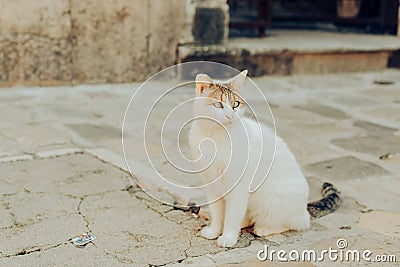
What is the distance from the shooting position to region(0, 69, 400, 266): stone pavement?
209 cm

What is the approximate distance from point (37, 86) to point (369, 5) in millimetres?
4689

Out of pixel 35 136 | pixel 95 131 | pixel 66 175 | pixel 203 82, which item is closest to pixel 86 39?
pixel 95 131

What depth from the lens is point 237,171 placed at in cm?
203

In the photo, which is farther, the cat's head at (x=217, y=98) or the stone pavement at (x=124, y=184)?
the stone pavement at (x=124, y=184)

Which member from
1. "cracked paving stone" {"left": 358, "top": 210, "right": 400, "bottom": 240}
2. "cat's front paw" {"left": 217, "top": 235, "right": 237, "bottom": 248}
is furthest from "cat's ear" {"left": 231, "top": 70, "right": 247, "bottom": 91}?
"cracked paving stone" {"left": 358, "top": 210, "right": 400, "bottom": 240}

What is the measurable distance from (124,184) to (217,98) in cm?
101

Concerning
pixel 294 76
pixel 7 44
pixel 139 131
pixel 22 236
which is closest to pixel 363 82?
pixel 294 76

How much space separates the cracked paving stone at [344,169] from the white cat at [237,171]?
30.7 inches

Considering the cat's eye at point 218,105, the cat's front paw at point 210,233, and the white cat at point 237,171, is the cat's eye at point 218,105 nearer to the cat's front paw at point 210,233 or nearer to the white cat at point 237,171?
the white cat at point 237,171

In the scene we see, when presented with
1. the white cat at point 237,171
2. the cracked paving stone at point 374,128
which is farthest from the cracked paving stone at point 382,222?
the cracked paving stone at point 374,128

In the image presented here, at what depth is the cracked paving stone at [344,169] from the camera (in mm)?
3008

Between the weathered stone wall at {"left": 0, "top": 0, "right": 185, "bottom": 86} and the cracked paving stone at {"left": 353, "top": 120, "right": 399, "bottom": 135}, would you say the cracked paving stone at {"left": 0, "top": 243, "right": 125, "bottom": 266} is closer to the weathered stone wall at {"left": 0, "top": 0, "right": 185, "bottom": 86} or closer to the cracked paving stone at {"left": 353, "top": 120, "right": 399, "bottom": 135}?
the cracked paving stone at {"left": 353, "top": 120, "right": 399, "bottom": 135}

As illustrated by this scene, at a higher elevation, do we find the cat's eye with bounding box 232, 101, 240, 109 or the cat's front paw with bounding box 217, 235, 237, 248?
the cat's eye with bounding box 232, 101, 240, 109

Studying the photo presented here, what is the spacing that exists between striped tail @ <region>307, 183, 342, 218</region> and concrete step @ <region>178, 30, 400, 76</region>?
2.74 metres
